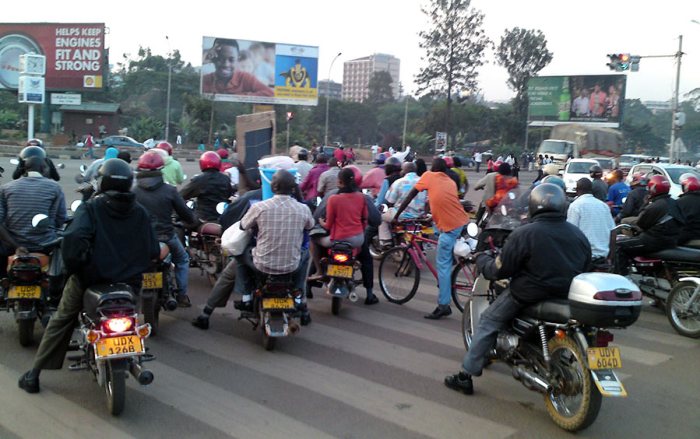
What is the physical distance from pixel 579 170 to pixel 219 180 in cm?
2253

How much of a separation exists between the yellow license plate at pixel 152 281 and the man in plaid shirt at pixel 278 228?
2.79ft

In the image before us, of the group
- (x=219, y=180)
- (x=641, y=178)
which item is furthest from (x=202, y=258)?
(x=641, y=178)

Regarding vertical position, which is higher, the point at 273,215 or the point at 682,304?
the point at 273,215

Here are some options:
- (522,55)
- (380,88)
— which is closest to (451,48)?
(522,55)

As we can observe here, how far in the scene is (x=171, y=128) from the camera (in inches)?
2411

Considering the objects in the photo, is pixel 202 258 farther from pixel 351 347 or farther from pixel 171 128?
pixel 171 128

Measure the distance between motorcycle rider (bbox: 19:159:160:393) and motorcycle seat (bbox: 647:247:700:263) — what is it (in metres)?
6.40

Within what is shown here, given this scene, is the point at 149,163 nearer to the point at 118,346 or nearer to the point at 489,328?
the point at 118,346

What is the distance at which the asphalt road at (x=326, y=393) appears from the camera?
4.64 meters

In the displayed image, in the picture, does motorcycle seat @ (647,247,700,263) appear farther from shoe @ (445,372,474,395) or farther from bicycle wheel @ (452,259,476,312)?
shoe @ (445,372,474,395)

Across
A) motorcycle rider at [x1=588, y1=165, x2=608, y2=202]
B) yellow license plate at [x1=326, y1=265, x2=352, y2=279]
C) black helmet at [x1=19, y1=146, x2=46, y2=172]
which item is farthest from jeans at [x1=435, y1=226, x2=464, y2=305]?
motorcycle rider at [x1=588, y1=165, x2=608, y2=202]

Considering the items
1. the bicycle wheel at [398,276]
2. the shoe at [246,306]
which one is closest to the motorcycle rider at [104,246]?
the shoe at [246,306]

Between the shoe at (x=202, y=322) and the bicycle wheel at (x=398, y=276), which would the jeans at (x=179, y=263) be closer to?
the shoe at (x=202, y=322)

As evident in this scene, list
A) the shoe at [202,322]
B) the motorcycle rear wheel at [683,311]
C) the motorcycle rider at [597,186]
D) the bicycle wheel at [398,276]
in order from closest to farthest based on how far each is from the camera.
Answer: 1. the shoe at [202,322]
2. the motorcycle rear wheel at [683,311]
3. the bicycle wheel at [398,276]
4. the motorcycle rider at [597,186]
